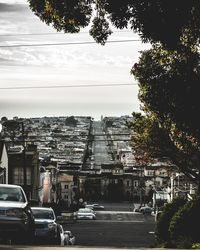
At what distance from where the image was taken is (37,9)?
17188 millimetres

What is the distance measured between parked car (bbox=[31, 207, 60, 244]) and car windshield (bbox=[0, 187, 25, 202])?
14.6ft

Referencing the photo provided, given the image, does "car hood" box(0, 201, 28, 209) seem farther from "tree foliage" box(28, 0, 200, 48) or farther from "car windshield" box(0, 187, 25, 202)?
"tree foliage" box(28, 0, 200, 48)

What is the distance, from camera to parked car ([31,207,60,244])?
25.1 metres

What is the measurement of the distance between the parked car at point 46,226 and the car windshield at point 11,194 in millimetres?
4455

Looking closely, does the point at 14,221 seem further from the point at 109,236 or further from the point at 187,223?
the point at 109,236

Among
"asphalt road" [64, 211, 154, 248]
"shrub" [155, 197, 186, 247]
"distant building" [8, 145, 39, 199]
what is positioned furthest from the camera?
"distant building" [8, 145, 39, 199]

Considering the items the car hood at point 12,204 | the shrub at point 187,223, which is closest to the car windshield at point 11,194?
the car hood at point 12,204

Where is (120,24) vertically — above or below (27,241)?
above

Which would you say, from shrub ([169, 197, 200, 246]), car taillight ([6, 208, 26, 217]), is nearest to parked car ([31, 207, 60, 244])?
shrub ([169, 197, 200, 246])

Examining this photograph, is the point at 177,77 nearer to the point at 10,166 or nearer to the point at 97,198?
the point at 10,166

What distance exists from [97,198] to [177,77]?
171979 millimetres

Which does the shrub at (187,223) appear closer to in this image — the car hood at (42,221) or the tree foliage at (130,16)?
the car hood at (42,221)

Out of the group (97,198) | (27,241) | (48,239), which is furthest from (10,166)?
(97,198)

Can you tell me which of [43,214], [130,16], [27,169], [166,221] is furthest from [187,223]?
[27,169]
